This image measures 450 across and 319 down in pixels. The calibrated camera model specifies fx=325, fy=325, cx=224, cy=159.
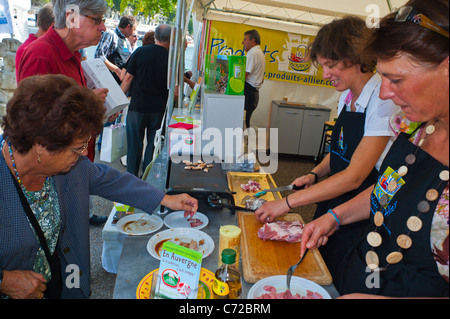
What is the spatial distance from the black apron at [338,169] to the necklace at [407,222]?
0.93 ft

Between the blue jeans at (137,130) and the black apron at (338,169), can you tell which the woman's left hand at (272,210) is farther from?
the blue jeans at (137,130)

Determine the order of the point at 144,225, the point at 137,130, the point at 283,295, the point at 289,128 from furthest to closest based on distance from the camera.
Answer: the point at 289,128 → the point at 137,130 → the point at 144,225 → the point at 283,295

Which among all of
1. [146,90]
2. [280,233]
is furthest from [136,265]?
[146,90]

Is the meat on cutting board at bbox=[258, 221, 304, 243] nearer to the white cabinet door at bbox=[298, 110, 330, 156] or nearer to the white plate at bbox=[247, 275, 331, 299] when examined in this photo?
the white plate at bbox=[247, 275, 331, 299]

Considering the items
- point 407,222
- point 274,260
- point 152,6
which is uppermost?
point 152,6

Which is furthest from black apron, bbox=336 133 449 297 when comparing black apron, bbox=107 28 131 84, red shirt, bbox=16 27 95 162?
black apron, bbox=107 28 131 84

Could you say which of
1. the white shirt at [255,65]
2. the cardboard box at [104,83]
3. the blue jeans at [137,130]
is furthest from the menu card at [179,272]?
the white shirt at [255,65]

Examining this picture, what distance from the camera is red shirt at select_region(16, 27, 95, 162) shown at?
2090mm

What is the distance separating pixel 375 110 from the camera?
5.26 feet

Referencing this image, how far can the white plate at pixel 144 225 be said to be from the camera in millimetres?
1582

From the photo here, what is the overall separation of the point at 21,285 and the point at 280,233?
1.14 m

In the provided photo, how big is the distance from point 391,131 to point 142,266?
1.27 m

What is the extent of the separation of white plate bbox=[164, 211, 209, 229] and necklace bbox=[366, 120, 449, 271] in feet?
2.67

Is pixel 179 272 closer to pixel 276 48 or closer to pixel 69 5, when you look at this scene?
pixel 69 5
